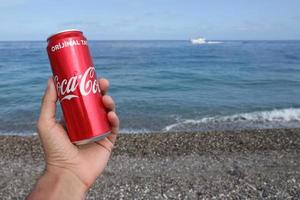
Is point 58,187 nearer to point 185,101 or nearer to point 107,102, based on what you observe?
point 107,102

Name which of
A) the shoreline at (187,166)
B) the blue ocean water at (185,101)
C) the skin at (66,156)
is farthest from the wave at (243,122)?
the skin at (66,156)

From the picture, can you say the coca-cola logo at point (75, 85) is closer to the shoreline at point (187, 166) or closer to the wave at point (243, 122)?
the shoreline at point (187, 166)

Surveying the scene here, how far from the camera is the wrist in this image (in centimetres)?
192

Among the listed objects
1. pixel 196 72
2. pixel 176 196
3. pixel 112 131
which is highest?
pixel 112 131

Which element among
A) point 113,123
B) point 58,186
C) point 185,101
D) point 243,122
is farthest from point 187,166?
point 185,101

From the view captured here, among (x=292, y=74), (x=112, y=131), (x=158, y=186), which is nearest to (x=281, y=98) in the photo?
(x=292, y=74)

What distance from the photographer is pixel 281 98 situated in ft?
59.5

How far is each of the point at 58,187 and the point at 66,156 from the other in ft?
0.72

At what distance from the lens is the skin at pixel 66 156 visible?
203cm

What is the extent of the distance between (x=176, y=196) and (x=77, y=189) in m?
3.79

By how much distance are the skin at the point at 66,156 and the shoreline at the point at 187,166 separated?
360 centimetres

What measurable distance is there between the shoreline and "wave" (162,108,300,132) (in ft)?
5.64

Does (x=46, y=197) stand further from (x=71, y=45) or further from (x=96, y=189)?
(x=96, y=189)

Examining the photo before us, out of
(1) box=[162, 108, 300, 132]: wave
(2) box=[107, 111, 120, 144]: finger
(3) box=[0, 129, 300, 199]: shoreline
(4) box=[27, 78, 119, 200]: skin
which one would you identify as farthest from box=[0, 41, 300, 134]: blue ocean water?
(4) box=[27, 78, 119, 200]: skin
